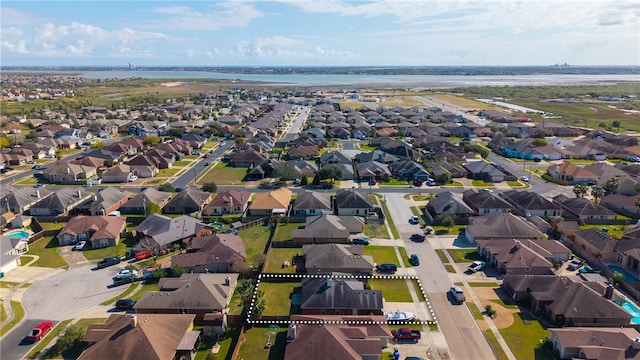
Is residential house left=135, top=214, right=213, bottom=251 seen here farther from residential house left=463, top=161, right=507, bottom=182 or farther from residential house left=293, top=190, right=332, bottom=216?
residential house left=463, top=161, right=507, bottom=182

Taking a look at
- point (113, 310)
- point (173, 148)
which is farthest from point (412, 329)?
point (173, 148)

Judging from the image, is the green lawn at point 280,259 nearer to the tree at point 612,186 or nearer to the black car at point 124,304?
the black car at point 124,304

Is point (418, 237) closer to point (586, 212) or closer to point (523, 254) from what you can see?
point (523, 254)

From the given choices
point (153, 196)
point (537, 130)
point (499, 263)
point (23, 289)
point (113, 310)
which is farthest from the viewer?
point (537, 130)

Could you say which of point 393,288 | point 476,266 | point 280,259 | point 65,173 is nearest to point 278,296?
point 280,259

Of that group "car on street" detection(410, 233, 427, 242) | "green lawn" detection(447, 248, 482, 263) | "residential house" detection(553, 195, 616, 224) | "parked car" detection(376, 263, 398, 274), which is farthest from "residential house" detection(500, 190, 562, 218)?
"parked car" detection(376, 263, 398, 274)

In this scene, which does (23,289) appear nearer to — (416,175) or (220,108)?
(416,175)
